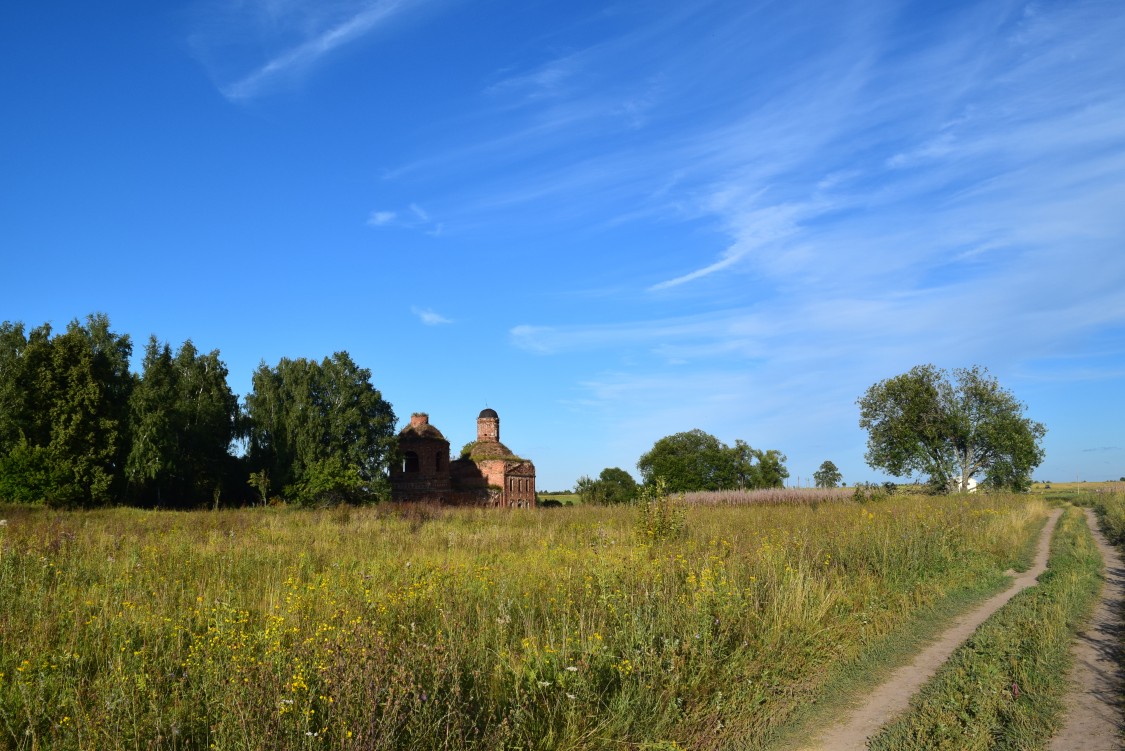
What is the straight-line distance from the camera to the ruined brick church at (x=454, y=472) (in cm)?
5312

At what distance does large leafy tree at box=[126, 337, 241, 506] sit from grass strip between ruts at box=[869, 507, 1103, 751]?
40139 mm

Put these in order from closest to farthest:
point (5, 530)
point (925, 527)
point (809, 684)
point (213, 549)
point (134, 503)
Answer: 1. point (809, 684)
2. point (5, 530)
3. point (213, 549)
4. point (925, 527)
5. point (134, 503)

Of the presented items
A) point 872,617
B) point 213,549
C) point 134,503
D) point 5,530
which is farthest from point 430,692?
point 134,503

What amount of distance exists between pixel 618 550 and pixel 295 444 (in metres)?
41.2

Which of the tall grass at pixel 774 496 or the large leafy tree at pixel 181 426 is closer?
the tall grass at pixel 774 496

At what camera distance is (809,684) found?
241 inches

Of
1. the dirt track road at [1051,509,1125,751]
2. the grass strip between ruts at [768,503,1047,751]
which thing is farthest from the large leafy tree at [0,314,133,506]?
the dirt track road at [1051,509,1125,751]

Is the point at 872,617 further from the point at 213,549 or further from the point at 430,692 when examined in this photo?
the point at 213,549

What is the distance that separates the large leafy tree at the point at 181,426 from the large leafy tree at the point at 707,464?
174ft

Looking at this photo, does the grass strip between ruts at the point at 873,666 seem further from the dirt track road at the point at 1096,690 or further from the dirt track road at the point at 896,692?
the dirt track road at the point at 1096,690

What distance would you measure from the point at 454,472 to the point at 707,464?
43.5 m

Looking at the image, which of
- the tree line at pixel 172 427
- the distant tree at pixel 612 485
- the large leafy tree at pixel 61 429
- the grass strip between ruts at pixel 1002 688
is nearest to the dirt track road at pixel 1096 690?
the grass strip between ruts at pixel 1002 688

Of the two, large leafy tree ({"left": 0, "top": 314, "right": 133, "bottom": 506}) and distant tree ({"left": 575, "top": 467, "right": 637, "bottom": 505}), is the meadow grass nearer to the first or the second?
large leafy tree ({"left": 0, "top": 314, "right": 133, "bottom": 506})

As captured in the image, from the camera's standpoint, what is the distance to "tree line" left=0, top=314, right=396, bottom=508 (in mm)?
35250
